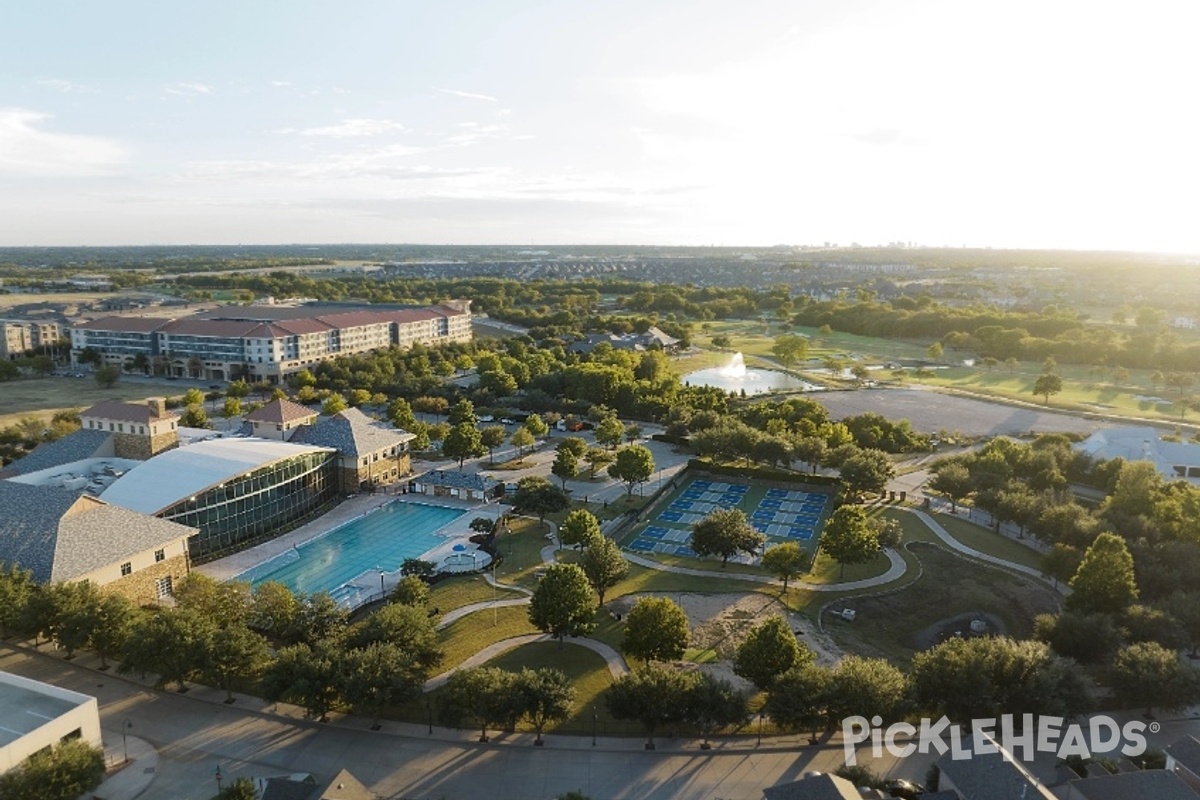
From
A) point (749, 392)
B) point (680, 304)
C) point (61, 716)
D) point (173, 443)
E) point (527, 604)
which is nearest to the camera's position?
point (61, 716)

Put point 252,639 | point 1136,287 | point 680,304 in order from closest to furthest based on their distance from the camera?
point 252,639, point 680,304, point 1136,287

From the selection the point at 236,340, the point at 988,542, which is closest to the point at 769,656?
the point at 988,542

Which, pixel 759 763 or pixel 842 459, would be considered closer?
pixel 759 763

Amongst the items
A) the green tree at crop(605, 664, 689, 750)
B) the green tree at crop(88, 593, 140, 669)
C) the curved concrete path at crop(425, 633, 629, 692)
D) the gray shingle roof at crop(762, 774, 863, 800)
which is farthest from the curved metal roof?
the gray shingle roof at crop(762, 774, 863, 800)

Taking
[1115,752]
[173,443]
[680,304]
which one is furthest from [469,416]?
[680,304]

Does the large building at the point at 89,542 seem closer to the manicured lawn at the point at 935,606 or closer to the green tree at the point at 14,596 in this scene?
the green tree at the point at 14,596

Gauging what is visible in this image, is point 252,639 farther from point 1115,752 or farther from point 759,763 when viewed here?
point 1115,752

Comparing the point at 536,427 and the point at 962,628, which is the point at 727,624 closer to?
the point at 962,628
